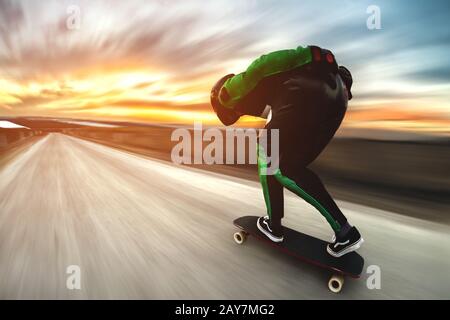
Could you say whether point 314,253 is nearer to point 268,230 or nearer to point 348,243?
point 348,243

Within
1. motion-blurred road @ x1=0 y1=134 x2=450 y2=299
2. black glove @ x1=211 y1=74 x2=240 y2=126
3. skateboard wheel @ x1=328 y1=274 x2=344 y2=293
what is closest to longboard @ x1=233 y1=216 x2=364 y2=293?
skateboard wheel @ x1=328 y1=274 x2=344 y2=293

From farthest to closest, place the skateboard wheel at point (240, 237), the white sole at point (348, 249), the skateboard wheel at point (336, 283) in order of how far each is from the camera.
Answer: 1. the skateboard wheel at point (240, 237)
2. the white sole at point (348, 249)
3. the skateboard wheel at point (336, 283)

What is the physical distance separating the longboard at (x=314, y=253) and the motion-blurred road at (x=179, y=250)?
0.12 meters

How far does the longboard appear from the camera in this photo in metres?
2.03

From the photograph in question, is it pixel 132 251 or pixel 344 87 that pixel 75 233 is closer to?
pixel 132 251

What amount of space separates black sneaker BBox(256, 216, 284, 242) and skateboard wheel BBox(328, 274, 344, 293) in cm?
55

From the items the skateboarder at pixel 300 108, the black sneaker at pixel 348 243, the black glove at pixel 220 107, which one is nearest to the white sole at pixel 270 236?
the skateboarder at pixel 300 108

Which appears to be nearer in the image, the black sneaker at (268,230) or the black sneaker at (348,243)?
the black sneaker at (348,243)

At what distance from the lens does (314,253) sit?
90.4 inches

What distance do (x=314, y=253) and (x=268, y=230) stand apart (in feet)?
1.43

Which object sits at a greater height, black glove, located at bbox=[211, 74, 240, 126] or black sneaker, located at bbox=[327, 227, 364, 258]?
black glove, located at bbox=[211, 74, 240, 126]

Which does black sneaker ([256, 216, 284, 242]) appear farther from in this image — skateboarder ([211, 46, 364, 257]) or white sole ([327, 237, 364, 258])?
white sole ([327, 237, 364, 258])

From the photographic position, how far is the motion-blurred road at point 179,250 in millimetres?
2074

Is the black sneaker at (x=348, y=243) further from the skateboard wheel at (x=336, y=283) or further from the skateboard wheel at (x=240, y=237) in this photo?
the skateboard wheel at (x=240, y=237)
